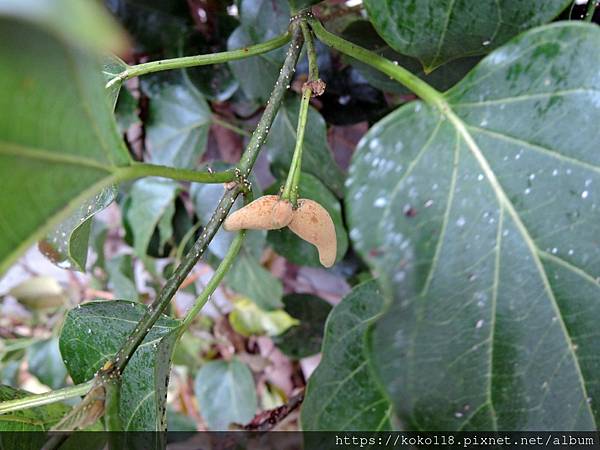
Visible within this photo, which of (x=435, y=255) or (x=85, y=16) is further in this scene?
(x=435, y=255)

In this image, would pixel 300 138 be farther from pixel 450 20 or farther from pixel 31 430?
pixel 31 430

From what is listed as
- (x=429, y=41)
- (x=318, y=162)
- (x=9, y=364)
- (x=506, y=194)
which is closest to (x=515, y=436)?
(x=506, y=194)

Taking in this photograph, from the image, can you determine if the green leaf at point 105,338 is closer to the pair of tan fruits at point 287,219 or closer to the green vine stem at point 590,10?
the pair of tan fruits at point 287,219

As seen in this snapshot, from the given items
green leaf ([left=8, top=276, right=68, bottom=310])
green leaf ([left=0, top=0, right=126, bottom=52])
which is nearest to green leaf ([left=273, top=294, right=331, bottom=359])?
green leaf ([left=8, top=276, right=68, bottom=310])

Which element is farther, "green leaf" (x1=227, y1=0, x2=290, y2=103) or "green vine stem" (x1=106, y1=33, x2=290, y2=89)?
"green leaf" (x1=227, y1=0, x2=290, y2=103)

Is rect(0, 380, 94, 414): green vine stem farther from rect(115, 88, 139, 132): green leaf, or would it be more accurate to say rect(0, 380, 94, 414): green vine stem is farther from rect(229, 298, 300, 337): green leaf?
rect(229, 298, 300, 337): green leaf

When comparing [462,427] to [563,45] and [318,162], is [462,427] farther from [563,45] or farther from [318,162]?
[318,162]

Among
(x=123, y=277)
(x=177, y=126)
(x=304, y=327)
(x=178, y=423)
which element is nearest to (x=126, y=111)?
(x=177, y=126)
